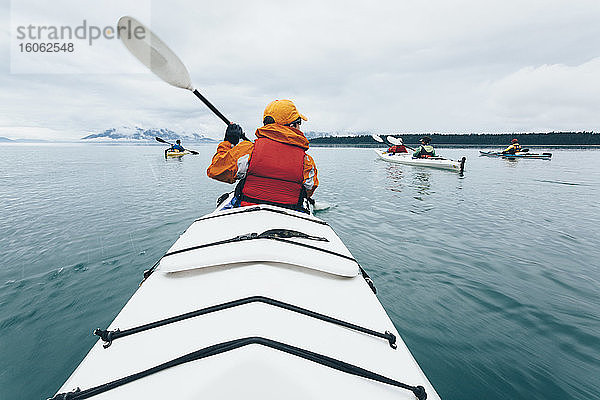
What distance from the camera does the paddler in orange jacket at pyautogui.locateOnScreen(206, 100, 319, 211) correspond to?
3307mm

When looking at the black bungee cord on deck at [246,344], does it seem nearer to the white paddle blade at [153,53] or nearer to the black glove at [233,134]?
the black glove at [233,134]

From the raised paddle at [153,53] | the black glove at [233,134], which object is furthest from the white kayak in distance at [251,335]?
the raised paddle at [153,53]

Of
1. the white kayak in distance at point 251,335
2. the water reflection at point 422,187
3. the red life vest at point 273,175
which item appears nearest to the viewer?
the white kayak in distance at point 251,335

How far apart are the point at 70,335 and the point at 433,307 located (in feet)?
16.0

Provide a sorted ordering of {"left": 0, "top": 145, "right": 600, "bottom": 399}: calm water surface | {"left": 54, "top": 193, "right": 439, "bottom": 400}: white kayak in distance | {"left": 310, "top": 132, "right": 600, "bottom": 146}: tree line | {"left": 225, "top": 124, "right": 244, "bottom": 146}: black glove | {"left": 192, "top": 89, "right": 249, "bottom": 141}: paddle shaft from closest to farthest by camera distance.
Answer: {"left": 54, "top": 193, "right": 439, "bottom": 400}: white kayak in distance < {"left": 0, "top": 145, "right": 600, "bottom": 399}: calm water surface < {"left": 225, "top": 124, "right": 244, "bottom": 146}: black glove < {"left": 192, "top": 89, "right": 249, "bottom": 141}: paddle shaft < {"left": 310, "top": 132, "right": 600, "bottom": 146}: tree line

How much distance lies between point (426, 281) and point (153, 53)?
19.1 ft

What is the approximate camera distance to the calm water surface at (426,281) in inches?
107

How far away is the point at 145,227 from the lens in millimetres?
6906

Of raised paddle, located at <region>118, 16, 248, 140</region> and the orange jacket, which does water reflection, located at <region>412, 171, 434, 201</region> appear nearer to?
the orange jacket

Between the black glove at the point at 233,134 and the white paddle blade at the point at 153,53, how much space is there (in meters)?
1.13

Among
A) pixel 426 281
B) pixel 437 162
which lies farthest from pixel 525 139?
pixel 426 281

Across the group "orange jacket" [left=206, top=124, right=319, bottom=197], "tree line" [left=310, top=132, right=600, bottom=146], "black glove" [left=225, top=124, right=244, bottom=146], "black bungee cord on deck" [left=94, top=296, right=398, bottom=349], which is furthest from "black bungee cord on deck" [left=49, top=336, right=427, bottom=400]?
"tree line" [left=310, top=132, right=600, bottom=146]

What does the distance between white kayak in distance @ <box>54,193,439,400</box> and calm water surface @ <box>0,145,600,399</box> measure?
1.69 metres

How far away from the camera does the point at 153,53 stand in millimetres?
3879
